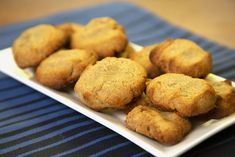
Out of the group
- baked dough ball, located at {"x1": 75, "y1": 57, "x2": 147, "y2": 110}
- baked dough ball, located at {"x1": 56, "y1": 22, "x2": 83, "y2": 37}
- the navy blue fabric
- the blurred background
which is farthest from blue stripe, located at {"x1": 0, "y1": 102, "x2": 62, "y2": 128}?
the blurred background

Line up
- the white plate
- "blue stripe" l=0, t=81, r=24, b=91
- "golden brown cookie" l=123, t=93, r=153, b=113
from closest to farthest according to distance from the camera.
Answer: the white plate
"golden brown cookie" l=123, t=93, r=153, b=113
"blue stripe" l=0, t=81, r=24, b=91

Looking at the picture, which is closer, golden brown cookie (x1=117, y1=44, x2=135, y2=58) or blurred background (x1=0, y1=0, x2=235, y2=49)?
golden brown cookie (x1=117, y1=44, x2=135, y2=58)

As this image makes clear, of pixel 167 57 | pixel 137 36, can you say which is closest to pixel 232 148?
pixel 167 57

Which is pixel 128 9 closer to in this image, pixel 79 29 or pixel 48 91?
pixel 79 29

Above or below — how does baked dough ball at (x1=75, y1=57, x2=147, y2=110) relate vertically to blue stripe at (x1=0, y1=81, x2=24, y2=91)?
above

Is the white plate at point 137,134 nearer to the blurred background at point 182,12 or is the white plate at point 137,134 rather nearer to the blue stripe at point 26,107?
the blue stripe at point 26,107

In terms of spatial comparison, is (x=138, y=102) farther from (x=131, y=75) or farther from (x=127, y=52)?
(x=127, y=52)

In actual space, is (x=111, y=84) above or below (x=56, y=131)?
above

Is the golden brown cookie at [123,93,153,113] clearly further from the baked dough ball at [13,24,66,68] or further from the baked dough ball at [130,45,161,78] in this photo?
the baked dough ball at [13,24,66,68]

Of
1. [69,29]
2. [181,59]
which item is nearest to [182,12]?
[69,29]
